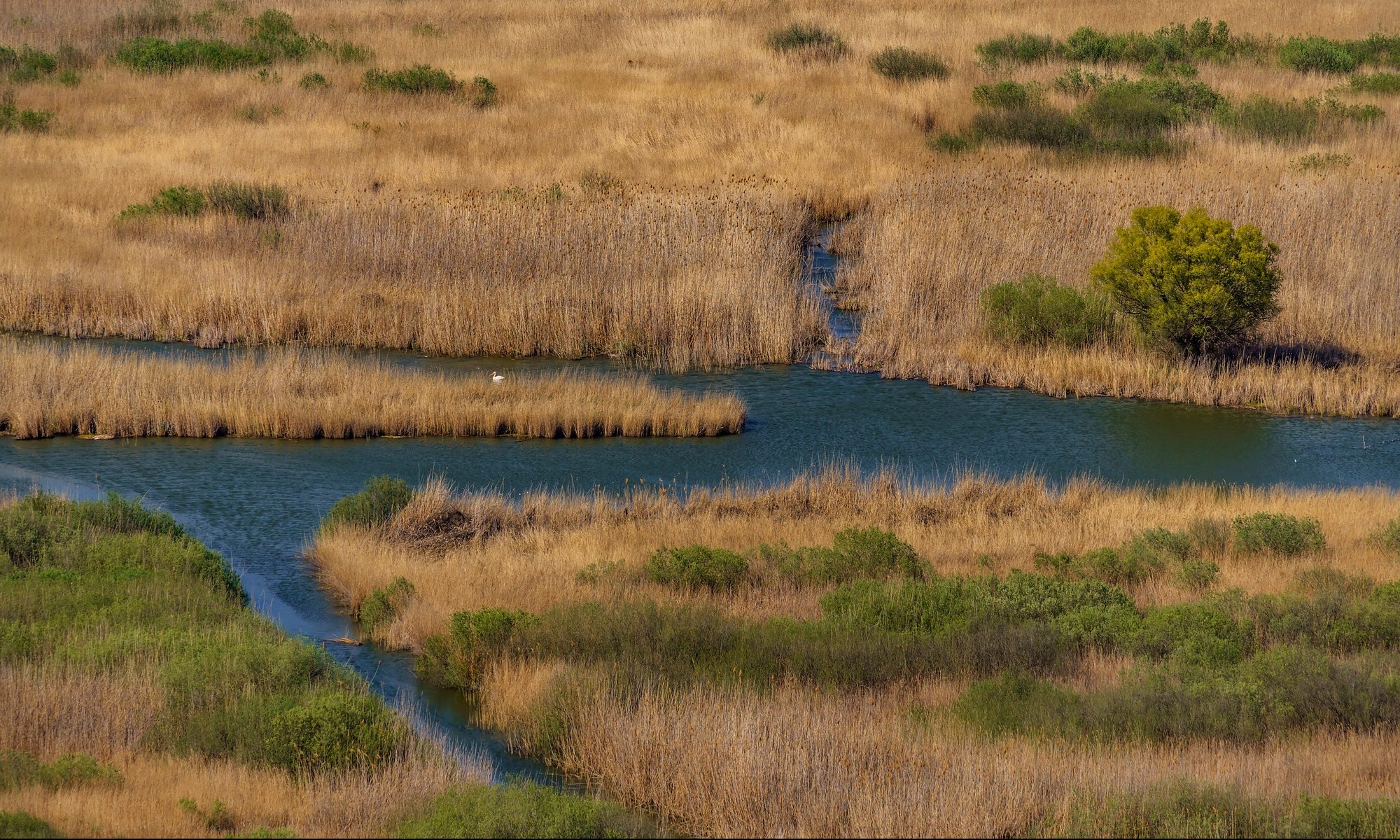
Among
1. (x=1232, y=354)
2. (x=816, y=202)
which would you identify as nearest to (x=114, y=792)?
(x=1232, y=354)

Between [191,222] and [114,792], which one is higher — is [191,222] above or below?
above

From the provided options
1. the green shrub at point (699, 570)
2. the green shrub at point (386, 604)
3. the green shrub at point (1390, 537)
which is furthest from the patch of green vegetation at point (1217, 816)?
the green shrub at point (1390, 537)

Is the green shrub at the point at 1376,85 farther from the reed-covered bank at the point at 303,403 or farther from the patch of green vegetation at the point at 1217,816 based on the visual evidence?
the patch of green vegetation at the point at 1217,816

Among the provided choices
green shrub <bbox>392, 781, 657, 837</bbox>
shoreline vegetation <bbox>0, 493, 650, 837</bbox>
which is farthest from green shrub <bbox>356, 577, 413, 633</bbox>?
green shrub <bbox>392, 781, 657, 837</bbox>

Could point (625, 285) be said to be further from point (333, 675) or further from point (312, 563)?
point (333, 675)

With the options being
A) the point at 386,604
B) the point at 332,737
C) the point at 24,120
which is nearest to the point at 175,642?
the point at 332,737

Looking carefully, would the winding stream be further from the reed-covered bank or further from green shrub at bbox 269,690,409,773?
green shrub at bbox 269,690,409,773

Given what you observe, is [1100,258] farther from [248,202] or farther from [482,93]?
[482,93]
